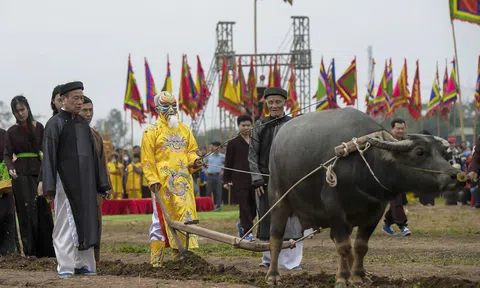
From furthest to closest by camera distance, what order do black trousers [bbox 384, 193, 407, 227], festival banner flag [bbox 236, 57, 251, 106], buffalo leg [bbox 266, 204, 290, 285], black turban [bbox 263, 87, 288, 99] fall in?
1. festival banner flag [bbox 236, 57, 251, 106]
2. black trousers [bbox 384, 193, 407, 227]
3. black turban [bbox 263, 87, 288, 99]
4. buffalo leg [bbox 266, 204, 290, 285]

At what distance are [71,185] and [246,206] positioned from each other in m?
3.92

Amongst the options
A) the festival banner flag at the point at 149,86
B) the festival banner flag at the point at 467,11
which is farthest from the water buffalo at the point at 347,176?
the festival banner flag at the point at 149,86

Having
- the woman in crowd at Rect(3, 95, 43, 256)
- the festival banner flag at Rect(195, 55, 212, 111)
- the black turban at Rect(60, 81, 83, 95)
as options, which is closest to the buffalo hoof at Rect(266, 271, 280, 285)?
the black turban at Rect(60, 81, 83, 95)

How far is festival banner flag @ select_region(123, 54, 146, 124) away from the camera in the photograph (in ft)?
101

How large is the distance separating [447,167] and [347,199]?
0.90 metres

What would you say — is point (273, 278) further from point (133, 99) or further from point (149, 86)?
point (149, 86)

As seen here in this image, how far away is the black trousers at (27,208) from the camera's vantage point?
11578 mm

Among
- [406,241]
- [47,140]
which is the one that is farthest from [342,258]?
[406,241]

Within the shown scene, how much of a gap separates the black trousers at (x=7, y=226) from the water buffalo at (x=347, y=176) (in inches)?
198

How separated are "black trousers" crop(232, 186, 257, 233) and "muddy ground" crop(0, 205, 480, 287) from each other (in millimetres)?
460

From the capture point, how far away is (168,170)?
997cm

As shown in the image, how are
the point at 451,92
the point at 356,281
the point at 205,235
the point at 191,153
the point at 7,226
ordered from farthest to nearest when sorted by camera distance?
the point at 451,92 < the point at 7,226 < the point at 191,153 < the point at 205,235 < the point at 356,281

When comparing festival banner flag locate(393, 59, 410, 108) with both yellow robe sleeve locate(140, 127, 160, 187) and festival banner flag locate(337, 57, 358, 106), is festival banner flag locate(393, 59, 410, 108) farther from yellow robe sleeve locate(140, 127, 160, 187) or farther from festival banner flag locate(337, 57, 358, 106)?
yellow robe sleeve locate(140, 127, 160, 187)

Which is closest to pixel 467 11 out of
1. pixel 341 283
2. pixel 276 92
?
pixel 276 92
